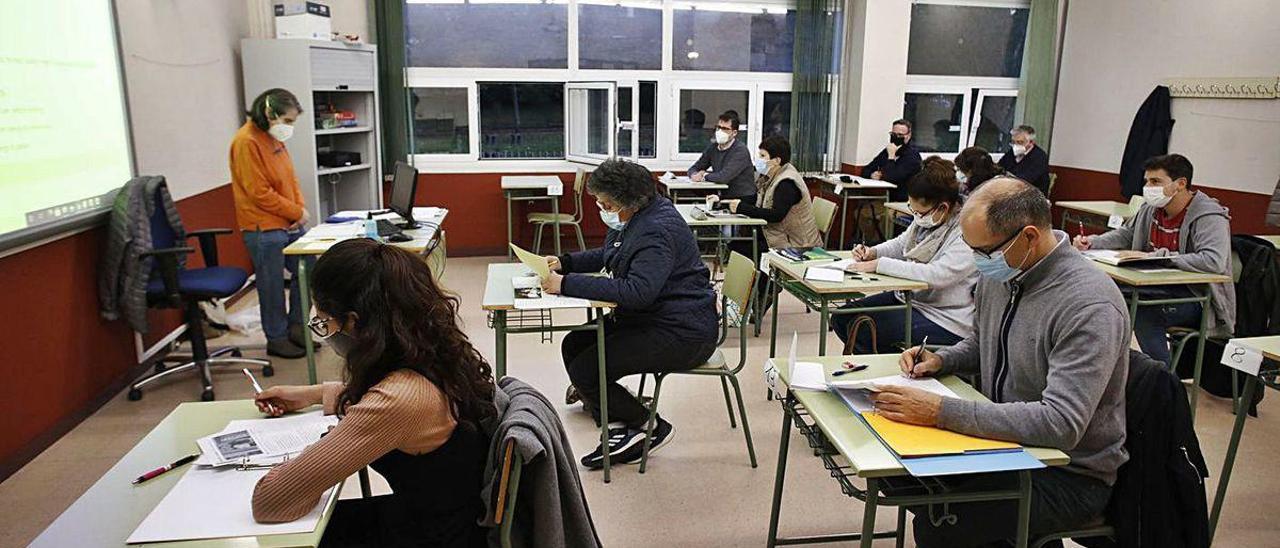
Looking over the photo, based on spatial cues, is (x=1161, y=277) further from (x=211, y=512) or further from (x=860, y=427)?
(x=211, y=512)

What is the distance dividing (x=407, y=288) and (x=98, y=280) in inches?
117

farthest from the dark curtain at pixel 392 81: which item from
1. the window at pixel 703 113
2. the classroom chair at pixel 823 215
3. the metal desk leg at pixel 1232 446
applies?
the metal desk leg at pixel 1232 446

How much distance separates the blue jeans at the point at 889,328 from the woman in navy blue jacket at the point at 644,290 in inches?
32.0

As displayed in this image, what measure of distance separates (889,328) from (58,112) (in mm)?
3648

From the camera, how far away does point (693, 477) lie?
10.1 feet

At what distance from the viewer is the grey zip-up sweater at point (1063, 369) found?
67.1 inches

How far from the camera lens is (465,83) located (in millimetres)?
7180

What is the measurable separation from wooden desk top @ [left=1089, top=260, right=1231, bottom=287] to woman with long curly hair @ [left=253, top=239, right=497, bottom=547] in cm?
294

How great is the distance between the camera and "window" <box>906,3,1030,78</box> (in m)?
7.79

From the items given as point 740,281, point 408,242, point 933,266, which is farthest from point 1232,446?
point 408,242

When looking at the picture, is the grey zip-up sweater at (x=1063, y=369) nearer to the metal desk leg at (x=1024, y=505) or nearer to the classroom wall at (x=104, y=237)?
the metal desk leg at (x=1024, y=505)

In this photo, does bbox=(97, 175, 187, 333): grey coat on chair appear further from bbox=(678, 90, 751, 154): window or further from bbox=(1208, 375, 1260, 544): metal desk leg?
bbox=(678, 90, 751, 154): window

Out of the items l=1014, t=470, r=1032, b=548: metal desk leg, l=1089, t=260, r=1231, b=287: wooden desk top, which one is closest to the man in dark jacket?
l=1089, t=260, r=1231, b=287: wooden desk top

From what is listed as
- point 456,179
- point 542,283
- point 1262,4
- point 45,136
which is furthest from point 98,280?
point 1262,4
